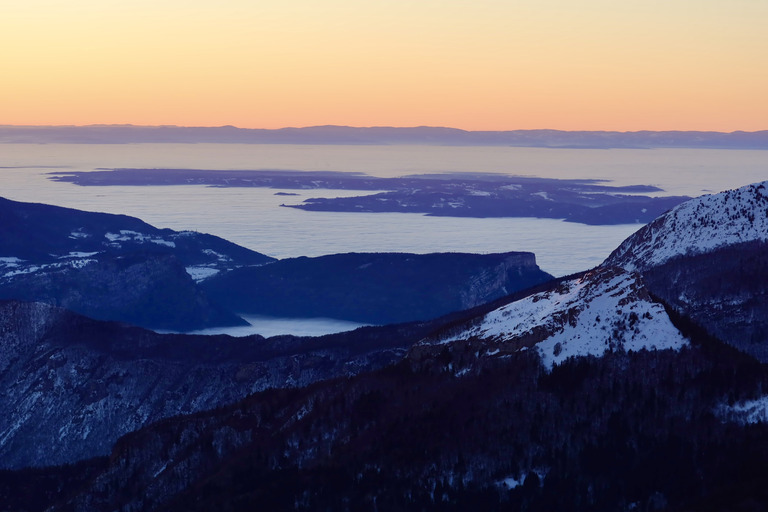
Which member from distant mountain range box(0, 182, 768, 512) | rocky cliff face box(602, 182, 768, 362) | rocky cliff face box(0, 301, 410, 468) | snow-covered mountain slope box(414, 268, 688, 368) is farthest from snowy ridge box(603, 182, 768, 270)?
snow-covered mountain slope box(414, 268, 688, 368)

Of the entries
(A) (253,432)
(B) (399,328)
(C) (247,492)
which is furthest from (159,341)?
(C) (247,492)

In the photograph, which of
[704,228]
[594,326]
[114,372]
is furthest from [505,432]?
[114,372]

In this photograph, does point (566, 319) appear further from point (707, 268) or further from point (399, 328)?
point (399, 328)

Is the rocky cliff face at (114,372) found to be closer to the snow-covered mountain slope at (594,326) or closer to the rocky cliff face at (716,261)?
the rocky cliff face at (716,261)

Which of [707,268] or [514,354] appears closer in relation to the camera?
[514,354]

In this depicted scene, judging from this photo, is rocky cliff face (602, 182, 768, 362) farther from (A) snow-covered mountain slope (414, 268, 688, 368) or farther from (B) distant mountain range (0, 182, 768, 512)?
(A) snow-covered mountain slope (414, 268, 688, 368)

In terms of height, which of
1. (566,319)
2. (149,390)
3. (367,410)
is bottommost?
(149,390)

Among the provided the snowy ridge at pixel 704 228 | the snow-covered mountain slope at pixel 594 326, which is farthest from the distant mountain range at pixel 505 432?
the snowy ridge at pixel 704 228
